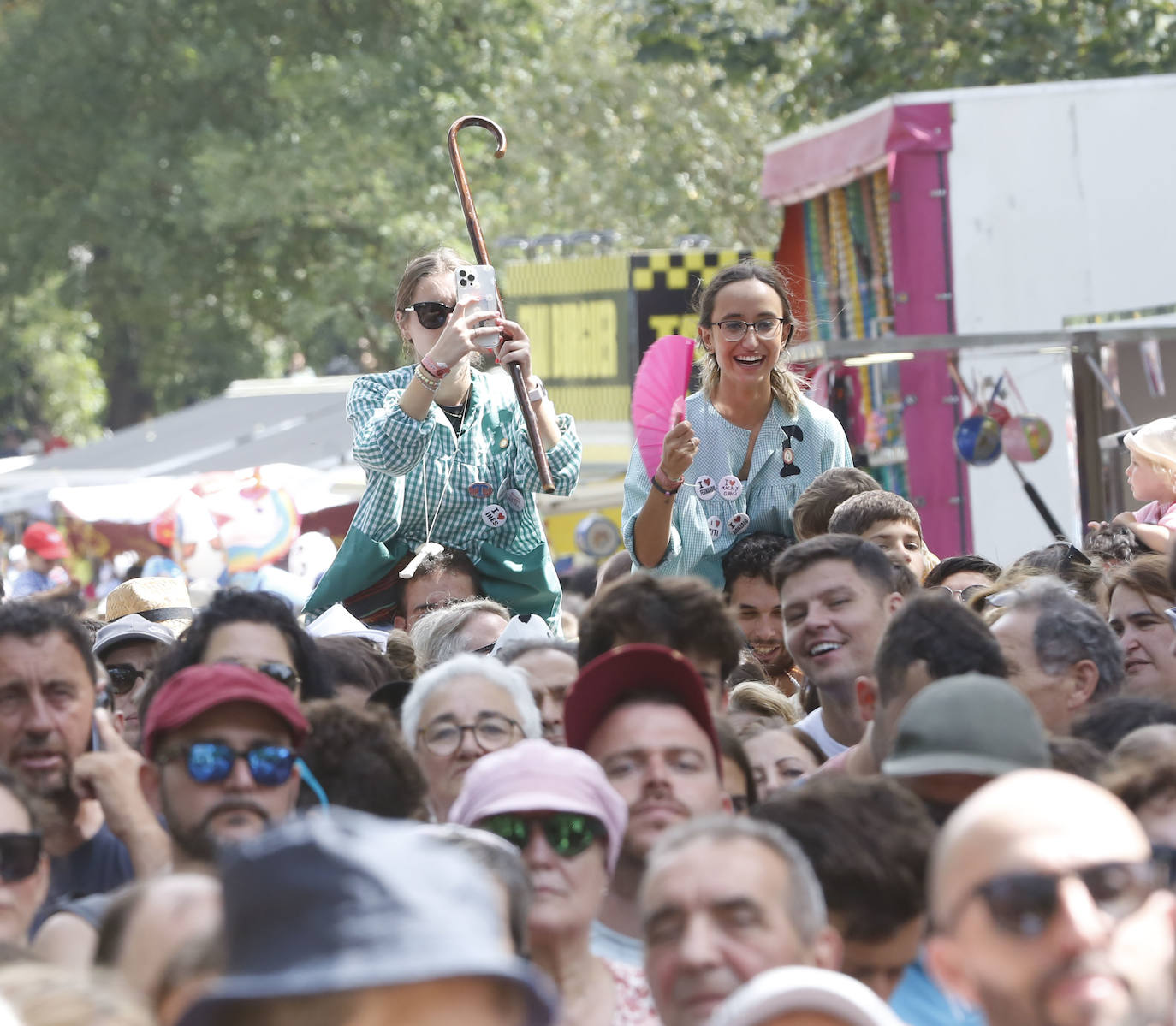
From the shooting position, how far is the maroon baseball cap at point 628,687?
12.4 ft

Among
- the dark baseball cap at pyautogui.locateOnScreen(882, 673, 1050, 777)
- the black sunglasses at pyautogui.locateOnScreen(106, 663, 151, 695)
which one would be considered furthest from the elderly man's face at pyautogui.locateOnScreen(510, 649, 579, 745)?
the black sunglasses at pyautogui.locateOnScreen(106, 663, 151, 695)

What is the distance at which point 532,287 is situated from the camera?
16734 mm

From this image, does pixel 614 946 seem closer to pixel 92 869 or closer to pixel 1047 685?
pixel 92 869

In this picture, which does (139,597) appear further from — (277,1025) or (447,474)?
(277,1025)

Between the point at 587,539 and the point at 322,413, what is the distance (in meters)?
10.0

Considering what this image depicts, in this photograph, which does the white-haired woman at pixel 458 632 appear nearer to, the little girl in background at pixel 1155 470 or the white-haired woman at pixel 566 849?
the white-haired woman at pixel 566 849

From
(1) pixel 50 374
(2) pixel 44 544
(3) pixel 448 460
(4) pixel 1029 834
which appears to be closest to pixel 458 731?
(3) pixel 448 460

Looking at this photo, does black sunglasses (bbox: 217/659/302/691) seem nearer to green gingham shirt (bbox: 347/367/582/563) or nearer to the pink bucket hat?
the pink bucket hat

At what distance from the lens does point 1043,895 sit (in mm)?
2432

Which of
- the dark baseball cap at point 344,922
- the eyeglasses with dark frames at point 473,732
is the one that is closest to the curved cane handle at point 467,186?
the eyeglasses with dark frames at point 473,732

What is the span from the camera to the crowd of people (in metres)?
2.34

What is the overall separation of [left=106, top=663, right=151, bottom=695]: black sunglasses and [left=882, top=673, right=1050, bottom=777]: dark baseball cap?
2.86 meters

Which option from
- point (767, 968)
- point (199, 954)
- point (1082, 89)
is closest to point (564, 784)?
point (767, 968)

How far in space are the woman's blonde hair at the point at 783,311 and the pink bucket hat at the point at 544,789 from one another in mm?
2666
